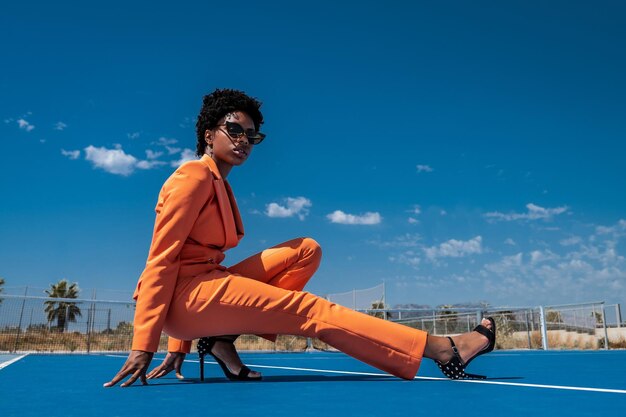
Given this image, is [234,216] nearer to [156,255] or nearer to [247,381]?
[156,255]

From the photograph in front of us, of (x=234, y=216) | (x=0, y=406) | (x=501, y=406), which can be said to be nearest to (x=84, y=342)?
(x=234, y=216)

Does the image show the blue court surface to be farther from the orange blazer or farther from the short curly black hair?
the short curly black hair

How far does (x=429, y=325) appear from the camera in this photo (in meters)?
23.6

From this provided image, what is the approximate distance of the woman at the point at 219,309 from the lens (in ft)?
9.27

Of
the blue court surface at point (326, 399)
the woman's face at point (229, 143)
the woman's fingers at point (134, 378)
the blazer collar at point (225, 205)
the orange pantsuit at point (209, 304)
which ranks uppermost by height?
the woman's face at point (229, 143)

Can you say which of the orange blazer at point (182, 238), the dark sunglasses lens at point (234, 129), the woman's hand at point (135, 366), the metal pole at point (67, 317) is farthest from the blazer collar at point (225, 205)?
the metal pole at point (67, 317)

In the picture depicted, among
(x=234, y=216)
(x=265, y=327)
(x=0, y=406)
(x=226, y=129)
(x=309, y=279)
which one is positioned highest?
(x=226, y=129)

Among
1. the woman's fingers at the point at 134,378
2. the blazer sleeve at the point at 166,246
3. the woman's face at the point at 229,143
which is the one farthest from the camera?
the woman's face at the point at 229,143

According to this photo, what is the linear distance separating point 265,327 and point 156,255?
67 cm

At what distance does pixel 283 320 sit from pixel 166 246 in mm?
709

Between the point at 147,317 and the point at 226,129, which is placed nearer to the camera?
the point at 147,317

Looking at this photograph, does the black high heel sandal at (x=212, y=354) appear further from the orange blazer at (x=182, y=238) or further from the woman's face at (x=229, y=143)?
the woman's face at (x=229, y=143)

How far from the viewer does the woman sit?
283cm

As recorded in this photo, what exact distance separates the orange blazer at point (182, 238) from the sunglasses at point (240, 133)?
8.5 inches
